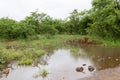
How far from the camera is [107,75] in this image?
11008 millimetres

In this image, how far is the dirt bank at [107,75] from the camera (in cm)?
1060

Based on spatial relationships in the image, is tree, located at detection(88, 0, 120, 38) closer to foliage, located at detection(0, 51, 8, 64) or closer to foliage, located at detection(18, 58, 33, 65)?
foliage, located at detection(18, 58, 33, 65)

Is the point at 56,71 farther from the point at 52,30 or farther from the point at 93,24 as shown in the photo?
the point at 52,30

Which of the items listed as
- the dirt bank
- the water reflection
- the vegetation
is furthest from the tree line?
the dirt bank

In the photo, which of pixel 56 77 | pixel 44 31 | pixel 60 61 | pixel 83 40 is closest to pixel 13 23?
pixel 44 31

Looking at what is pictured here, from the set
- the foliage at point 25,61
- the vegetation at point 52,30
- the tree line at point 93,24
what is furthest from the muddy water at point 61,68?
the tree line at point 93,24

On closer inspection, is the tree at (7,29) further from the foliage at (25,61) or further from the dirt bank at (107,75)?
the dirt bank at (107,75)

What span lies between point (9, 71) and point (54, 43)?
1192 centimetres

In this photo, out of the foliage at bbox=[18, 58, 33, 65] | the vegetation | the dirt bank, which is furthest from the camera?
the vegetation

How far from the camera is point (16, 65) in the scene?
13.3m

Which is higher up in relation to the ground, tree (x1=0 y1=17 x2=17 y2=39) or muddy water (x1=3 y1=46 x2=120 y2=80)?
tree (x1=0 y1=17 x2=17 y2=39)

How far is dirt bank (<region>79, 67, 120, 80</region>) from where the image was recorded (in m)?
10.6

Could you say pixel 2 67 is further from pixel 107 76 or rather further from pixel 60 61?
pixel 107 76

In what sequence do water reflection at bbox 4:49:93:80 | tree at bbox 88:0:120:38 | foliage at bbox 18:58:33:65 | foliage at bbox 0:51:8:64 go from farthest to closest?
tree at bbox 88:0:120:38
foliage at bbox 18:58:33:65
foliage at bbox 0:51:8:64
water reflection at bbox 4:49:93:80
